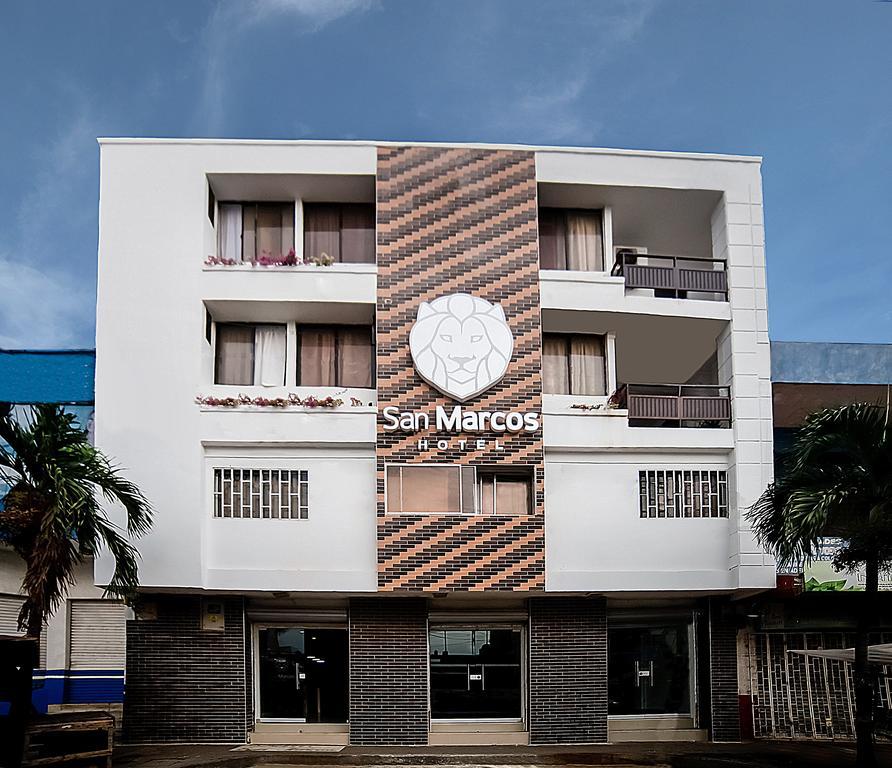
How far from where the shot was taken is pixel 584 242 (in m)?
24.5

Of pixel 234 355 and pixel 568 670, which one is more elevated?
pixel 234 355

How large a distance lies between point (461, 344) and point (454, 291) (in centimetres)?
115

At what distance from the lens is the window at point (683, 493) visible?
23.1 meters

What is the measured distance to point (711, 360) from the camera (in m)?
25.8

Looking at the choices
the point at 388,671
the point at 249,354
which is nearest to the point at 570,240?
the point at 249,354

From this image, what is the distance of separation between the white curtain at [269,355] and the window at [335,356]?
0.37 metres

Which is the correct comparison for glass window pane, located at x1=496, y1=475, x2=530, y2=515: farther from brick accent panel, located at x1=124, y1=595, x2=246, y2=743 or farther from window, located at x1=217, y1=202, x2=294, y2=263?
window, located at x1=217, y1=202, x2=294, y2=263

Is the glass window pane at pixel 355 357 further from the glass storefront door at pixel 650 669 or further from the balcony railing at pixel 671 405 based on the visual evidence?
the glass storefront door at pixel 650 669

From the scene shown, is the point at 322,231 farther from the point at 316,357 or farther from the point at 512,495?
the point at 512,495

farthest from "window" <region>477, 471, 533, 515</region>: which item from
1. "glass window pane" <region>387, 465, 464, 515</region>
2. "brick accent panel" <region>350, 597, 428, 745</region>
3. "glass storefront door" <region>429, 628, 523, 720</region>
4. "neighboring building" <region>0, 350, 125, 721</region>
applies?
"neighboring building" <region>0, 350, 125, 721</region>

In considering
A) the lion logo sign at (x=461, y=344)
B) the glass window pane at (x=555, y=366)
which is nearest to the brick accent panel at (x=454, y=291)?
the lion logo sign at (x=461, y=344)

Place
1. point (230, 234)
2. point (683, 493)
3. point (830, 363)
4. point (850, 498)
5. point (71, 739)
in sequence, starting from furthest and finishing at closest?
point (830, 363)
point (230, 234)
point (683, 493)
point (850, 498)
point (71, 739)

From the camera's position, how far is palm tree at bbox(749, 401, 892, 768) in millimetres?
18219

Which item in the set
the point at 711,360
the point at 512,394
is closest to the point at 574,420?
the point at 512,394
